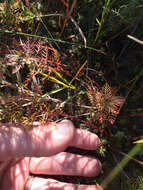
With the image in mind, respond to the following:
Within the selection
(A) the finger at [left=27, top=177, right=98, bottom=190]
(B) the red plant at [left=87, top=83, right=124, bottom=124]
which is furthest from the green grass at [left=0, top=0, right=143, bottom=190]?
(A) the finger at [left=27, top=177, right=98, bottom=190]

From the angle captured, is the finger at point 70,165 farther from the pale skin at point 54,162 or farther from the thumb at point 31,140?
the thumb at point 31,140

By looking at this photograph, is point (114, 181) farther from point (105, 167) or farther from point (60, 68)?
point (60, 68)

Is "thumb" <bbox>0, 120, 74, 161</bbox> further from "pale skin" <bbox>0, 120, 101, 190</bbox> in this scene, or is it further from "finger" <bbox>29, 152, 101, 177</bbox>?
"finger" <bbox>29, 152, 101, 177</bbox>

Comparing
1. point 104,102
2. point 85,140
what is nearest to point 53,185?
point 85,140

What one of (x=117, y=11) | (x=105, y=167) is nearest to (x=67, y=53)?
(x=117, y=11)

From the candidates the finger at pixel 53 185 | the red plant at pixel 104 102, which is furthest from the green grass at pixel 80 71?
the finger at pixel 53 185

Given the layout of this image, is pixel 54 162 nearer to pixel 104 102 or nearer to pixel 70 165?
pixel 70 165
